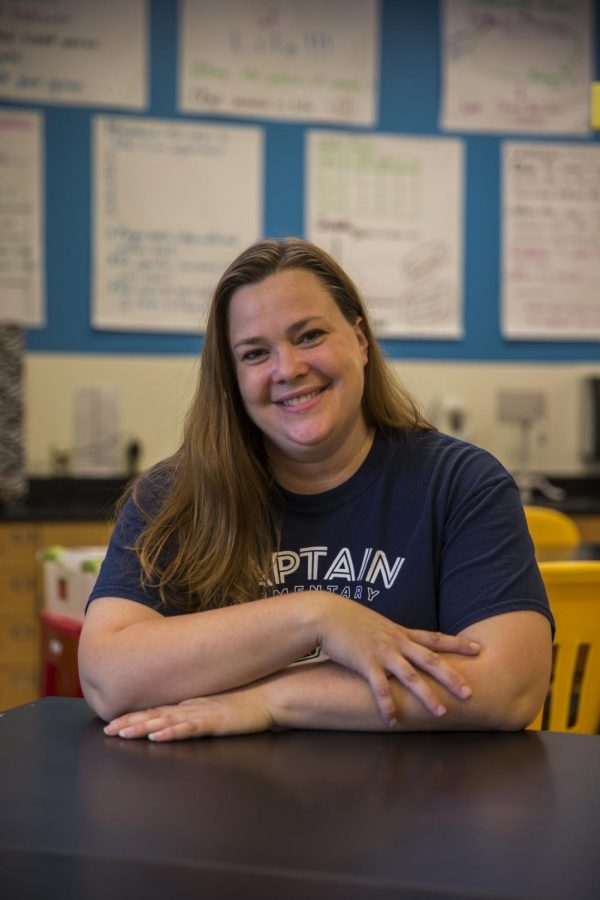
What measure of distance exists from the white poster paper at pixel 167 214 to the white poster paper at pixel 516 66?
0.89 metres

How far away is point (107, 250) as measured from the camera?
4.52m

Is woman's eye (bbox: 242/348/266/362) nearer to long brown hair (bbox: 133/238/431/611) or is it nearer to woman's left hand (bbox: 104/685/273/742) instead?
long brown hair (bbox: 133/238/431/611)

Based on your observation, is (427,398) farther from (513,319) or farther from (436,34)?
(436,34)

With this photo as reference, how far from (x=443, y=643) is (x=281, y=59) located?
3.67 m

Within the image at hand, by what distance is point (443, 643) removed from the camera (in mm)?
1406

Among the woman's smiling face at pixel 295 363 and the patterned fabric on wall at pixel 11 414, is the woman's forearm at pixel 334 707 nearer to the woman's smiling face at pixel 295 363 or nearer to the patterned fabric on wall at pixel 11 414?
the woman's smiling face at pixel 295 363

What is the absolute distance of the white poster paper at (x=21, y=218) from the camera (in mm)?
4445

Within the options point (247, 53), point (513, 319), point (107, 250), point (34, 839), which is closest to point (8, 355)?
point (107, 250)

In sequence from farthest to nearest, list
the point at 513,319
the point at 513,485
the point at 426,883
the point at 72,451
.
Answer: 1. the point at 513,319
2. the point at 72,451
3. the point at 513,485
4. the point at 426,883

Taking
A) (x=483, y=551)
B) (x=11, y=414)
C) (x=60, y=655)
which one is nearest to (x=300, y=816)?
(x=483, y=551)

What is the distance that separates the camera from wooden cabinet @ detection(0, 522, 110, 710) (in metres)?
3.85

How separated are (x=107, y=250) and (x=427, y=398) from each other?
56.3 inches

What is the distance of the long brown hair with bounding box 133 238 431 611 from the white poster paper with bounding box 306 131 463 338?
2958 mm

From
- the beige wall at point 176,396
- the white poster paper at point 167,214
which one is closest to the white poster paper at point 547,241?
the beige wall at point 176,396
